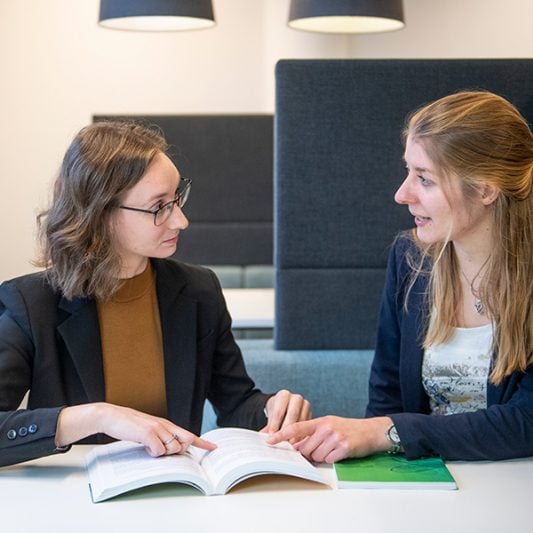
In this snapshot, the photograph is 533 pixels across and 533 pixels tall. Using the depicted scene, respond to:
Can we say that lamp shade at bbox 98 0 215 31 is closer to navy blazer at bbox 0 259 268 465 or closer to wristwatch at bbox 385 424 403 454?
navy blazer at bbox 0 259 268 465

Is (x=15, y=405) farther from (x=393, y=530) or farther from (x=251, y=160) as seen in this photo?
(x=251, y=160)

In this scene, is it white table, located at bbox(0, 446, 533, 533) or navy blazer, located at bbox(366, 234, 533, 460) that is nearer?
white table, located at bbox(0, 446, 533, 533)

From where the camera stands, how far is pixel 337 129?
8.70 ft

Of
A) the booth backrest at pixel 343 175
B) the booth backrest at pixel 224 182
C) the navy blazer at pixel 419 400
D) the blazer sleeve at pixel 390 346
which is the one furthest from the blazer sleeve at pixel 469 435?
the booth backrest at pixel 224 182

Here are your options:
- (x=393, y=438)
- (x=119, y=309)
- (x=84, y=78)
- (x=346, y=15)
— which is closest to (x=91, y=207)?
(x=119, y=309)

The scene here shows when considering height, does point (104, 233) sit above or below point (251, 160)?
above

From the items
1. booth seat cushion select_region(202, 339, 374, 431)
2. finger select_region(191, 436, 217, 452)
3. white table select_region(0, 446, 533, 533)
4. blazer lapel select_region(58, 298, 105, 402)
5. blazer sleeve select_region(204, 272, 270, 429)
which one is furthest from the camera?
booth seat cushion select_region(202, 339, 374, 431)

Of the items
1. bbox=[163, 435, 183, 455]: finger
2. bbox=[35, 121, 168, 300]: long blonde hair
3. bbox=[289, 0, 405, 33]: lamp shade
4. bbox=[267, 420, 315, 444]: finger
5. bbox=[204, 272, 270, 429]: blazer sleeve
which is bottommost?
bbox=[204, 272, 270, 429]: blazer sleeve

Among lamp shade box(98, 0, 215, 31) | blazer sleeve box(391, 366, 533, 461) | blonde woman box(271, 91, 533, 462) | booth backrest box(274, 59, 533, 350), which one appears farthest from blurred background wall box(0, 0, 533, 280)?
blazer sleeve box(391, 366, 533, 461)

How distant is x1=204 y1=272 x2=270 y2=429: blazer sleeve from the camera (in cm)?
204

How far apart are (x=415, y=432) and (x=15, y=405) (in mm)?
649

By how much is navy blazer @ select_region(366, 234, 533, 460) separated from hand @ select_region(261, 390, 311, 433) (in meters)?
0.16

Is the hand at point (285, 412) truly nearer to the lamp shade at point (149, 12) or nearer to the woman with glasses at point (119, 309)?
the woman with glasses at point (119, 309)

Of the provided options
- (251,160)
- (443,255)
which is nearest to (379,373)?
(443,255)
